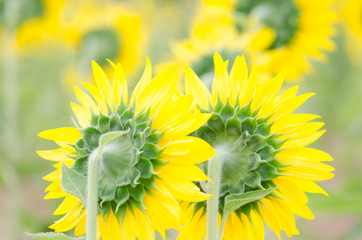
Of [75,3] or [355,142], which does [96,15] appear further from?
[355,142]

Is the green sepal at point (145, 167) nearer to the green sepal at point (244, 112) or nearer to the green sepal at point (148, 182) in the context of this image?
the green sepal at point (148, 182)

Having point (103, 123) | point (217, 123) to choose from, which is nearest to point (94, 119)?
point (103, 123)

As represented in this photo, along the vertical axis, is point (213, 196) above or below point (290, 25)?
below

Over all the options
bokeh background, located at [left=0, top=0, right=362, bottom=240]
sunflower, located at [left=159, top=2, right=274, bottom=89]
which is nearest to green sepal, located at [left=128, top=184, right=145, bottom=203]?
bokeh background, located at [left=0, top=0, right=362, bottom=240]

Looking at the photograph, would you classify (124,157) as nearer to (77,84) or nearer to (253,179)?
(253,179)

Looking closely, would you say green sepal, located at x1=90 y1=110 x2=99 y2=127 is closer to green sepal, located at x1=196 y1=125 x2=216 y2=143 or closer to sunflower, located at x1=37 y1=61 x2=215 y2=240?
sunflower, located at x1=37 y1=61 x2=215 y2=240

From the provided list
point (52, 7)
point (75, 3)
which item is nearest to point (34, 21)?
point (52, 7)

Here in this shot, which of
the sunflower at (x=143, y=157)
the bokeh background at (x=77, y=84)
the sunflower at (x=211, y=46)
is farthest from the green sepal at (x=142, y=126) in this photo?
the sunflower at (x=211, y=46)
